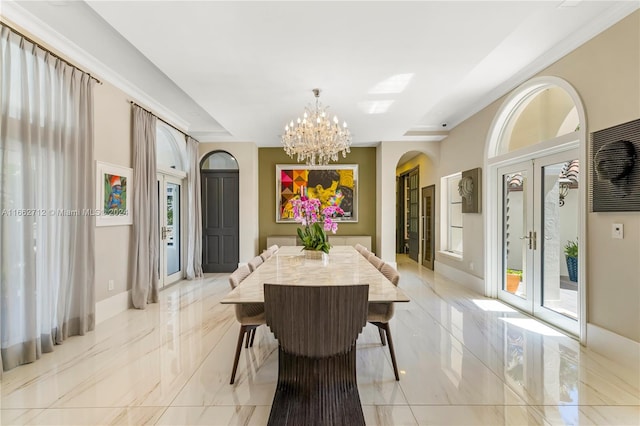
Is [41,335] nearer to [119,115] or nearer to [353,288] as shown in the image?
[119,115]

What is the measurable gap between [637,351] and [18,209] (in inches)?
204

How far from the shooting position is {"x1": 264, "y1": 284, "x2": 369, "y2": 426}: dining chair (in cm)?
155

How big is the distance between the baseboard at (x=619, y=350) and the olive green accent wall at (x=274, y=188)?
4.41m

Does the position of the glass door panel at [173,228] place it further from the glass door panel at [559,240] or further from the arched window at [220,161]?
the glass door panel at [559,240]

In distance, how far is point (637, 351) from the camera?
7.70 feet

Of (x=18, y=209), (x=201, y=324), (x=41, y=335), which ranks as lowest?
(x=201, y=324)

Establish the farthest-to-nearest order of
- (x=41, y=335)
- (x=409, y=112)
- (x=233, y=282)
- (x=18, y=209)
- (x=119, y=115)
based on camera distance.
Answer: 1. (x=409, y=112)
2. (x=119, y=115)
3. (x=41, y=335)
4. (x=18, y=209)
5. (x=233, y=282)

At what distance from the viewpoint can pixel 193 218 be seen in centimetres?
581

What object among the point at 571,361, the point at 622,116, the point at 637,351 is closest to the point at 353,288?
the point at 571,361

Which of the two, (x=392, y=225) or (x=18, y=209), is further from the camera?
(x=392, y=225)

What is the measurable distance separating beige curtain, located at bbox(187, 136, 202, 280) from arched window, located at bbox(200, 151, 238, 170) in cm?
51

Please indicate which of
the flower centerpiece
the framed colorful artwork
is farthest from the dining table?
the framed colorful artwork

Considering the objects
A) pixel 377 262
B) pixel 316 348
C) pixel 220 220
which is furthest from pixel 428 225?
pixel 316 348

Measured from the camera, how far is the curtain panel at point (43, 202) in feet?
7.75
